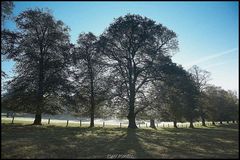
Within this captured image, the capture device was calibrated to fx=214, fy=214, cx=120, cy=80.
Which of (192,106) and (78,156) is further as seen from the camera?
(192,106)

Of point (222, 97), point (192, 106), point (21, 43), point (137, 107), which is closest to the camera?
point (21, 43)

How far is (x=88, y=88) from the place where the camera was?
3553 cm

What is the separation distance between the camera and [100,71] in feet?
111

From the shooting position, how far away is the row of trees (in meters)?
28.7

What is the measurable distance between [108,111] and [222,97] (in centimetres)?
4588

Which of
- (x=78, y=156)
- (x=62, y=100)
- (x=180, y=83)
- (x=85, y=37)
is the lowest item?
(x=78, y=156)

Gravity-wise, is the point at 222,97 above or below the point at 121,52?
below

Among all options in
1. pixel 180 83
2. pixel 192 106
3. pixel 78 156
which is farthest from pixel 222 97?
pixel 78 156

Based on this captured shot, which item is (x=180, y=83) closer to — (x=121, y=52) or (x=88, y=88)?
(x=121, y=52)

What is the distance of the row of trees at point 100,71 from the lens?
28656mm

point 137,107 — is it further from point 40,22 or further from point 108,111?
point 40,22

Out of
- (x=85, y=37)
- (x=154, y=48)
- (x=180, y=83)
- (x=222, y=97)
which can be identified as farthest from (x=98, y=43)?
(x=222, y=97)

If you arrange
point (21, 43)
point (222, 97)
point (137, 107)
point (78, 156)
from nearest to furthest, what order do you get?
1. point (78, 156)
2. point (21, 43)
3. point (137, 107)
4. point (222, 97)

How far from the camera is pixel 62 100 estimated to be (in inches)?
1181
